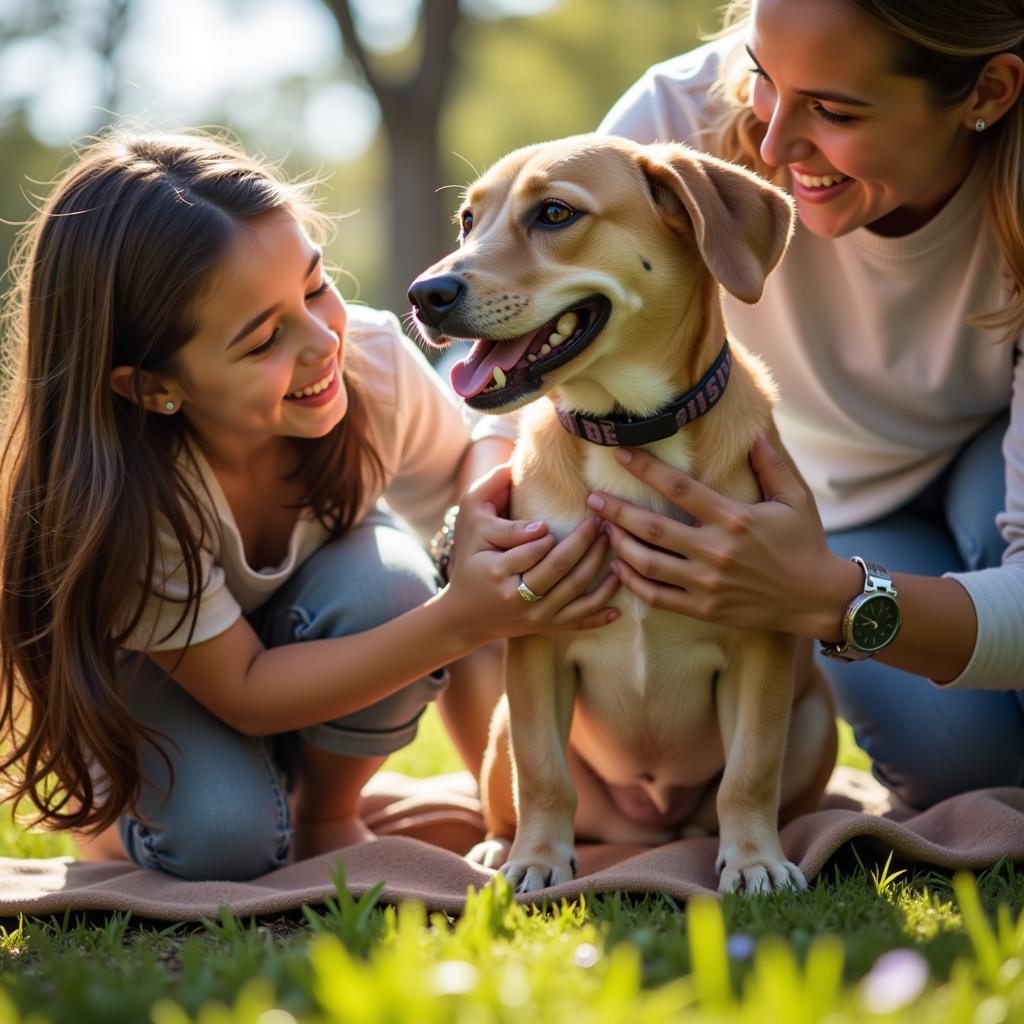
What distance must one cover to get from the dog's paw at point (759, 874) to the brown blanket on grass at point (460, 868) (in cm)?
4

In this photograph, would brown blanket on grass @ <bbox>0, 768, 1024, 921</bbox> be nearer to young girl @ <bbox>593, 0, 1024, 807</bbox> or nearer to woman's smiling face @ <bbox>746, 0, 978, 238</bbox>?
young girl @ <bbox>593, 0, 1024, 807</bbox>

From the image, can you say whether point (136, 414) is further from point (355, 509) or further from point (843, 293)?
point (843, 293)

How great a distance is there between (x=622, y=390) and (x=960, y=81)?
1.00 m

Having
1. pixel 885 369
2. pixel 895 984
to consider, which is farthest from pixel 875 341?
pixel 895 984

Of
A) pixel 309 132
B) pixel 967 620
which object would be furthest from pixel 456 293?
pixel 309 132

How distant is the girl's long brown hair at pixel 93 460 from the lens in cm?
269

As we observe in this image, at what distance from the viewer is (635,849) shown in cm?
298

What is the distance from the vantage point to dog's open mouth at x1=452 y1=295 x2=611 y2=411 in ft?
8.05

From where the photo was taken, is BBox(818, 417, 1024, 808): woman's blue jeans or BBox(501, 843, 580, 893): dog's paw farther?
BBox(818, 417, 1024, 808): woman's blue jeans

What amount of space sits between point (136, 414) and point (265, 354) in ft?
1.10

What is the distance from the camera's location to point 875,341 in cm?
331

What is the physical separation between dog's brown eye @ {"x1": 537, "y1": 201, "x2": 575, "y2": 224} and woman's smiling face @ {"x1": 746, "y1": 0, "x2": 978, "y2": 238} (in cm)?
54

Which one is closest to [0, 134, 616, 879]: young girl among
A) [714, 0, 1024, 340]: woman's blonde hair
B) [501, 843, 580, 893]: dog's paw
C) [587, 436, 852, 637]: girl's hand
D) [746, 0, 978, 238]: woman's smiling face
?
[587, 436, 852, 637]: girl's hand

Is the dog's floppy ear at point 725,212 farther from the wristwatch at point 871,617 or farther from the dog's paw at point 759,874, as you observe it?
the dog's paw at point 759,874
